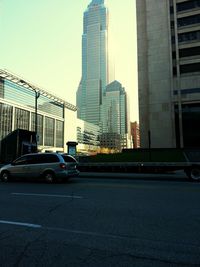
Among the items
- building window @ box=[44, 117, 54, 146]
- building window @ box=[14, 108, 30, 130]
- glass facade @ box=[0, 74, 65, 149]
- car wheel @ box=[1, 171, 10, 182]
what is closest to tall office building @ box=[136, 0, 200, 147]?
car wheel @ box=[1, 171, 10, 182]

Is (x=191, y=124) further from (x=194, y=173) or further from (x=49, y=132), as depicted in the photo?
(x=49, y=132)

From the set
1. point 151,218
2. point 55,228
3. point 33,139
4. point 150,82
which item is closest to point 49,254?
point 55,228

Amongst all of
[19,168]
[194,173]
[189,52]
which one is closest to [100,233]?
[19,168]

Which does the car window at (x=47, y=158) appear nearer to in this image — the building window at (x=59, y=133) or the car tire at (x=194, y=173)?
the car tire at (x=194, y=173)

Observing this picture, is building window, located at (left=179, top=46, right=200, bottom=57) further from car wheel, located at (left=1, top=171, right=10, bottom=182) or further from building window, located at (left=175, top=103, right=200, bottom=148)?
car wheel, located at (left=1, top=171, right=10, bottom=182)

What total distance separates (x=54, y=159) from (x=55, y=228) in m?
10.4

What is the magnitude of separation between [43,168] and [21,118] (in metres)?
80.7

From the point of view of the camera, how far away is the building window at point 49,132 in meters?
110

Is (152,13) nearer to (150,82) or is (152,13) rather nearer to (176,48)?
(176,48)

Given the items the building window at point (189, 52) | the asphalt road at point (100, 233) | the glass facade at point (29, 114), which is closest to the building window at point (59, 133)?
the glass facade at point (29, 114)

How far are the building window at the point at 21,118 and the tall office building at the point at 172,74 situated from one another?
51.2 meters

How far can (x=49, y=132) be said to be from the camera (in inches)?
4476

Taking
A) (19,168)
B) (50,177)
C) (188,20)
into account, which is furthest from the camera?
(188,20)

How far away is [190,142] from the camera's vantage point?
Result: 47.9 m
